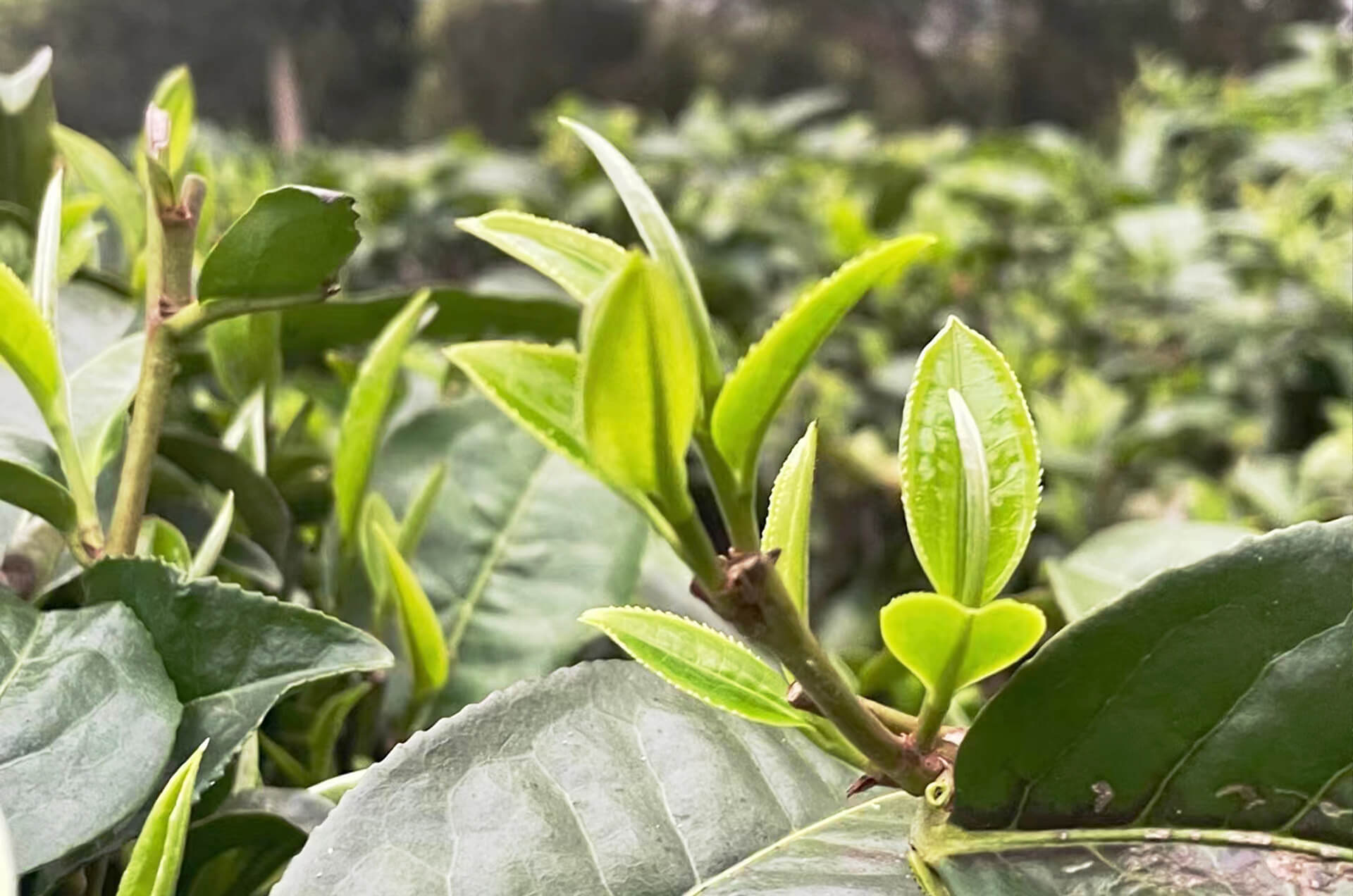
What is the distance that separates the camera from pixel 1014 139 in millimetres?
A: 2002

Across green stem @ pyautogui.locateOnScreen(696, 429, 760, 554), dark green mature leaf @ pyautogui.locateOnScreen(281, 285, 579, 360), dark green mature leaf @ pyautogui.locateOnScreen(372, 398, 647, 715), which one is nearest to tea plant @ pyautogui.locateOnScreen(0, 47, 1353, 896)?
green stem @ pyautogui.locateOnScreen(696, 429, 760, 554)

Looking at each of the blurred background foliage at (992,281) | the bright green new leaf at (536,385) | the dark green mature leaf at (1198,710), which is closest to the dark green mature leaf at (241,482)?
the blurred background foliage at (992,281)

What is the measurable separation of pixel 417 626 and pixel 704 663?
185mm

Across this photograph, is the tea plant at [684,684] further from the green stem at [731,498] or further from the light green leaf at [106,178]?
the light green leaf at [106,178]

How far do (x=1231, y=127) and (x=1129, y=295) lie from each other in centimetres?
55

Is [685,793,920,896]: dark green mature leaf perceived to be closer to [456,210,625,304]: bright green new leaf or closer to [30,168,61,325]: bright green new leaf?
[456,210,625,304]: bright green new leaf

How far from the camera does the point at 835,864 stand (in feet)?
1.08

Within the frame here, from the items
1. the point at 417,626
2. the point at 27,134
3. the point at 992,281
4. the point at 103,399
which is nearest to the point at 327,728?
the point at 417,626

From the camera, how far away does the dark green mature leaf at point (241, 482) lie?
0.52 m

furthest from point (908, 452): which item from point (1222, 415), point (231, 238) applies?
point (1222, 415)

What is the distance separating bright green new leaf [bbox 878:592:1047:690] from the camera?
11.9 inches

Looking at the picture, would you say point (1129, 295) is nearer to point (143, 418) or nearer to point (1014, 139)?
point (1014, 139)

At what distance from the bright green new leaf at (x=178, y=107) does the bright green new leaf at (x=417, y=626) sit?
22 cm

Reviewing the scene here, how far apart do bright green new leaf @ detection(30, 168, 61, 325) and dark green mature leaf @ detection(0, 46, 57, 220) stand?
29cm
